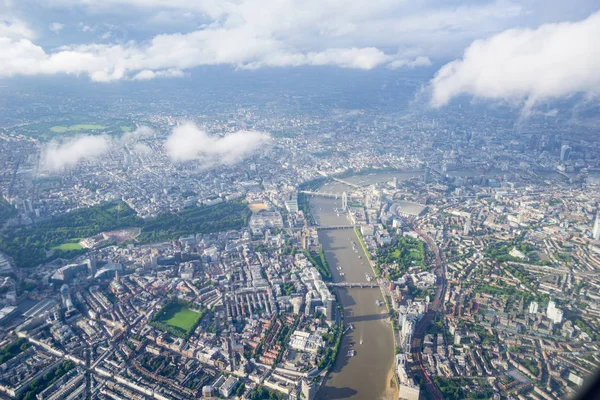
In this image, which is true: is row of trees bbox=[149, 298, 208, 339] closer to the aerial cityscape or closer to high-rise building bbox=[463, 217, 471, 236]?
the aerial cityscape

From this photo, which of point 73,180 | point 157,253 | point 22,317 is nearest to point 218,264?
point 157,253

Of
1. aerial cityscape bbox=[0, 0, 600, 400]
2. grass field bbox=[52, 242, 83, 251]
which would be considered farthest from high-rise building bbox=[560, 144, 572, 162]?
grass field bbox=[52, 242, 83, 251]

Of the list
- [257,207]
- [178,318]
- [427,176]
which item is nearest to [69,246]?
[178,318]

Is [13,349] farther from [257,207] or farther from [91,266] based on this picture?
[257,207]

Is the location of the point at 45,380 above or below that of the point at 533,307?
below

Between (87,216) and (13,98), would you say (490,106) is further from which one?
(13,98)

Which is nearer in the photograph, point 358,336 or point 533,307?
point 358,336

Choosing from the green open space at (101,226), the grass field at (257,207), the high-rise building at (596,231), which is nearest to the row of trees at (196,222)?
the green open space at (101,226)

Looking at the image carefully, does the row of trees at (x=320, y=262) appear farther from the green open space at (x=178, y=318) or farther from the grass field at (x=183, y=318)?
the grass field at (x=183, y=318)
